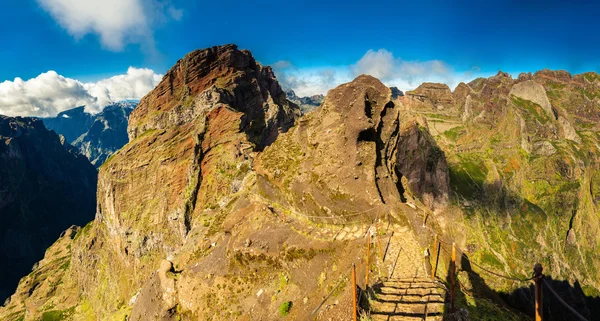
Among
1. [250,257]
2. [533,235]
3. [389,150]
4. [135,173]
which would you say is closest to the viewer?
[250,257]

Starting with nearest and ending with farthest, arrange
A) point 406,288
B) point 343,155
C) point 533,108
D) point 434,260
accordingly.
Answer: point 406,288
point 434,260
point 343,155
point 533,108

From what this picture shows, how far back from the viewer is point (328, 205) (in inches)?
907

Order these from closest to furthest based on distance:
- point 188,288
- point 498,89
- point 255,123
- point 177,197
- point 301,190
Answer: point 188,288
point 301,190
point 177,197
point 255,123
point 498,89

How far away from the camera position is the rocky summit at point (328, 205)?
58.5 ft

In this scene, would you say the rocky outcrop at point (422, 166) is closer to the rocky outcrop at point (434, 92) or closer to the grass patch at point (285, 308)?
the grass patch at point (285, 308)

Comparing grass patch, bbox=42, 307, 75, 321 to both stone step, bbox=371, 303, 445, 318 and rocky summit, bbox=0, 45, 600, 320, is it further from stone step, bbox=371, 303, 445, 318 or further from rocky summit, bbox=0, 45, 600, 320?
stone step, bbox=371, 303, 445, 318

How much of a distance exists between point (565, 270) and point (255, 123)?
331 feet

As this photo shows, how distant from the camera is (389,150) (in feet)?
99.8

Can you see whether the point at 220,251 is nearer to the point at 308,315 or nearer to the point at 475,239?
the point at 308,315

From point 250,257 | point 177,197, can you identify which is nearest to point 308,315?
point 250,257

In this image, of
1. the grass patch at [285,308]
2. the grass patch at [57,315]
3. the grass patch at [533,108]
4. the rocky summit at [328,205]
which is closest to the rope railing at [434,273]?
the rocky summit at [328,205]

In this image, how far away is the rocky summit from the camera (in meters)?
17.8

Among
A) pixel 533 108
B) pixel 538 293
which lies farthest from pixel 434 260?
pixel 533 108

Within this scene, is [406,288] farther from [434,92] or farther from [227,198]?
[434,92]
